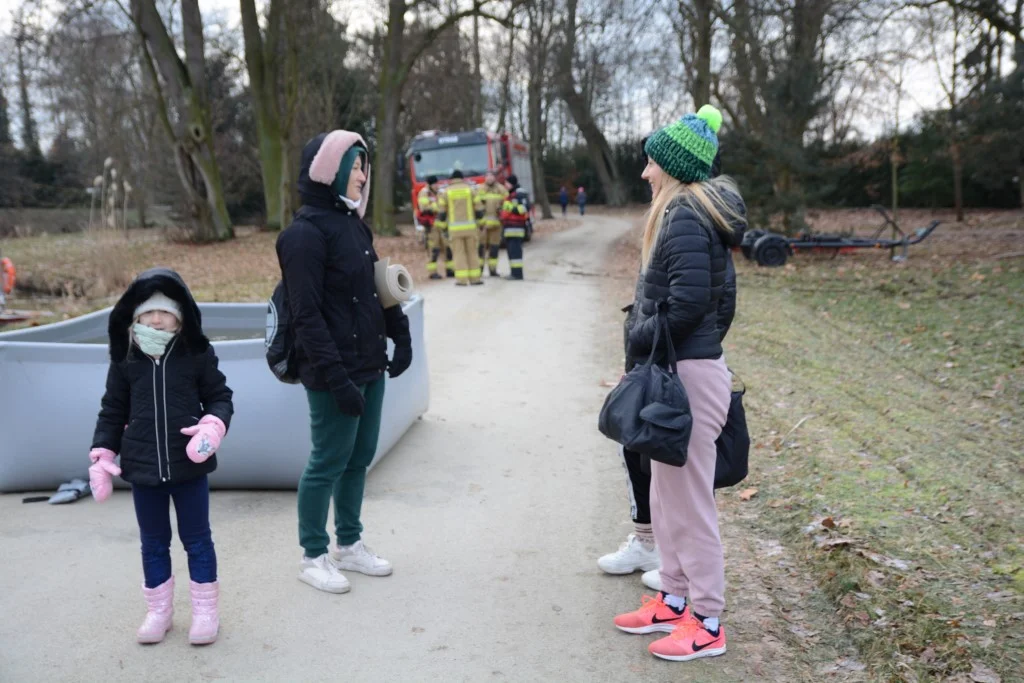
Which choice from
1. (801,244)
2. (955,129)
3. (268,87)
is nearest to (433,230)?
(801,244)

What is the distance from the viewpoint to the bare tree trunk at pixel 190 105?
83.3ft

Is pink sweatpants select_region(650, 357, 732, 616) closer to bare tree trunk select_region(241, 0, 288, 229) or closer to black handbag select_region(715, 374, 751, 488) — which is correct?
black handbag select_region(715, 374, 751, 488)

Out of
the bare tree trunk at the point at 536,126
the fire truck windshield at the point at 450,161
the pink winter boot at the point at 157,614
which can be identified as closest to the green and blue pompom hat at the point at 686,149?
the pink winter boot at the point at 157,614

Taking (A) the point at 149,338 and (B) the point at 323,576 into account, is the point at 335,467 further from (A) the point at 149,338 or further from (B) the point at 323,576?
(A) the point at 149,338

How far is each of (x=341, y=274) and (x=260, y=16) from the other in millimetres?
27274

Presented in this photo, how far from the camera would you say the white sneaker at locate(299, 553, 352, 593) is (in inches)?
169

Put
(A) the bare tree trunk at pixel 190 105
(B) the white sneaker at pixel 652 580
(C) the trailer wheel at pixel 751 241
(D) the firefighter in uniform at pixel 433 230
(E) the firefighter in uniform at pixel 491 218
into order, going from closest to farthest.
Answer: (B) the white sneaker at pixel 652 580
(E) the firefighter in uniform at pixel 491 218
(D) the firefighter in uniform at pixel 433 230
(C) the trailer wheel at pixel 751 241
(A) the bare tree trunk at pixel 190 105

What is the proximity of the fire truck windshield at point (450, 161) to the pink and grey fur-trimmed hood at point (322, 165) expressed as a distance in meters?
20.5

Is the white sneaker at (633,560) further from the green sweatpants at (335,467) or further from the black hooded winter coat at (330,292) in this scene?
the black hooded winter coat at (330,292)

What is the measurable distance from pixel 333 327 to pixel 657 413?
146 centimetres

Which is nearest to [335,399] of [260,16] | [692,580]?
[692,580]

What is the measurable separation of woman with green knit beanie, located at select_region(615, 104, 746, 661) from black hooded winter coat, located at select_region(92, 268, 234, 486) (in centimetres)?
173

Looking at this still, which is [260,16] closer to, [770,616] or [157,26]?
[157,26]

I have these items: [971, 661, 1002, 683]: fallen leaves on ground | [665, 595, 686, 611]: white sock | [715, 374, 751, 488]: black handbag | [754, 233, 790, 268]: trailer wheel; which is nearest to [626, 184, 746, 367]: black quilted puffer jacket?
[715, 374, 751, 488]: black handbag
